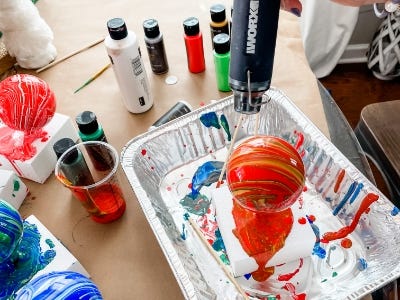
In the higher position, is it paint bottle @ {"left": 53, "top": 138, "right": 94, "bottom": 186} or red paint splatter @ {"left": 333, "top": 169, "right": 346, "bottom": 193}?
paint bottle @ {"left": 53, "top": 138, "right": 94, "bottom": 186}

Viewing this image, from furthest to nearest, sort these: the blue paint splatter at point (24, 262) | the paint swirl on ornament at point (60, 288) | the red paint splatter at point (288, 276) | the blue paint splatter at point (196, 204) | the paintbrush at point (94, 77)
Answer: the paintbrush at point (94, 77), the blue paint splatter at point (196, 204), the red paint splatter at point (288, 276), the blue paint splatter at point (24, 262), the paint swirl on ornament at point (60, 288)

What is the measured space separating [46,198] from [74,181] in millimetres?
93

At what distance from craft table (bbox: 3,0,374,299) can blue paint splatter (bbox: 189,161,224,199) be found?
0.43 feet

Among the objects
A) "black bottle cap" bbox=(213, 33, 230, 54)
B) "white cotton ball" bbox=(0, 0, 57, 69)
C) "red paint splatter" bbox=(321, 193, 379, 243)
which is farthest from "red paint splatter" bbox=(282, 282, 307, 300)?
"white cotton ball" bbox=(0, 0, 57, 69)

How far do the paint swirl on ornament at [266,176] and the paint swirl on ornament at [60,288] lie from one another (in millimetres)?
238

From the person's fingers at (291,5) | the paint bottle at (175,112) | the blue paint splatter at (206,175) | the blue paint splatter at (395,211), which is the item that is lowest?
the blue paint splatter at (206,175)

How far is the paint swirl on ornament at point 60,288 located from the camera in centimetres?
46

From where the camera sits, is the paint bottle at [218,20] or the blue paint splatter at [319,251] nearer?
the blue paint splatter at [319,251]

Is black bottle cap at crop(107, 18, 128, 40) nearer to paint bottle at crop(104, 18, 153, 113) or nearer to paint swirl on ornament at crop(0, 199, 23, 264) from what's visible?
paint bottle at crop(104, 18, 153, 113)

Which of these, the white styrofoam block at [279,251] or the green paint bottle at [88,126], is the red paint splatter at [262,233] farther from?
the green paint bottle at [88,126]

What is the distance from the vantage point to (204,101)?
883mm

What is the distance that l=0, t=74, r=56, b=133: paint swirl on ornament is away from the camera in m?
0.71

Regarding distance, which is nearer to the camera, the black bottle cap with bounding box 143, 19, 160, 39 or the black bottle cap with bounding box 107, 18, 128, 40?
the black bottle cap with bounding box 107, 18, 128, 40

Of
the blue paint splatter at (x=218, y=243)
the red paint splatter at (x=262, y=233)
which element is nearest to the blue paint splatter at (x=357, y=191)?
the red paint splatter at (x=262, y=233)
